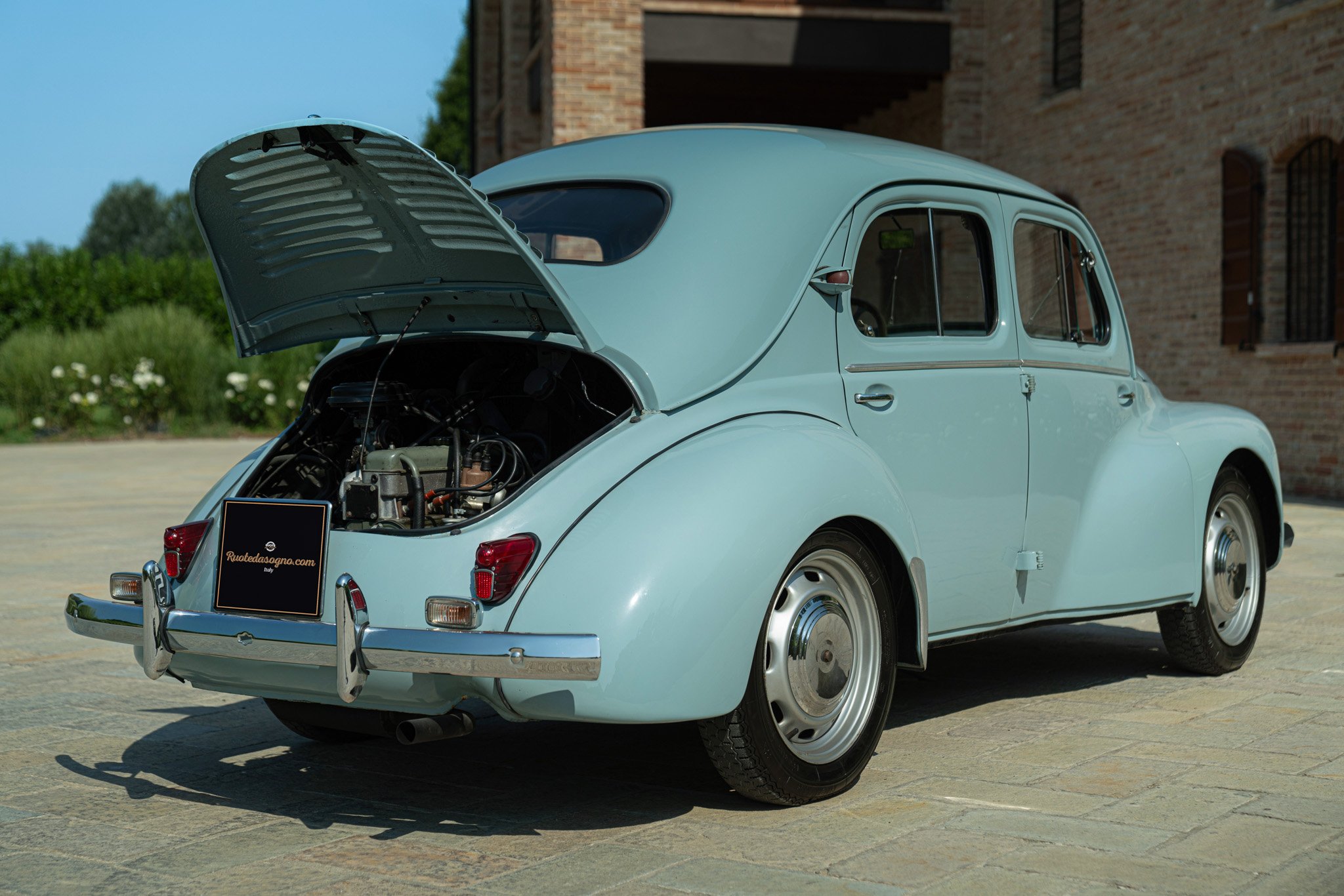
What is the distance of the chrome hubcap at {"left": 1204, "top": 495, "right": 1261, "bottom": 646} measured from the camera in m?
5.87

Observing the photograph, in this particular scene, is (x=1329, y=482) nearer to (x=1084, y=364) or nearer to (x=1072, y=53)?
(x=1072, y=53)

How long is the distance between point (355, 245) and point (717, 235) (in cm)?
105

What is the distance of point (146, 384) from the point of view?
23.7 meters

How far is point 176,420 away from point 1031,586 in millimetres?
21332

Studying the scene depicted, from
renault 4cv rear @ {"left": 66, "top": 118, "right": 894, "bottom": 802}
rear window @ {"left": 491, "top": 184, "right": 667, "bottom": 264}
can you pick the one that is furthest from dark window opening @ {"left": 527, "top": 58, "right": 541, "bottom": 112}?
renault 4cv rear @ {"left": 66, "top": 118, "right": 894, "bottom": 802}

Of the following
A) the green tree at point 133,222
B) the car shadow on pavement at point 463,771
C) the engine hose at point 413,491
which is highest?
the green tree at point 133,222

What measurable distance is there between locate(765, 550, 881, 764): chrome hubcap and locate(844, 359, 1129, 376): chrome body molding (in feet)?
2.12

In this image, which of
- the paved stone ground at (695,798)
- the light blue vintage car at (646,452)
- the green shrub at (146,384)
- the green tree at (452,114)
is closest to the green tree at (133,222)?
the green tree at (452,114)

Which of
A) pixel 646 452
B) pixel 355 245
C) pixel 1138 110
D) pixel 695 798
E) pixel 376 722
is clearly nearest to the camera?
pixel 646 452

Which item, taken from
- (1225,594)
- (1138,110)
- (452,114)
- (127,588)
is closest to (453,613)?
(127,588)

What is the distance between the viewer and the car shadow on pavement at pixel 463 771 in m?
4.05

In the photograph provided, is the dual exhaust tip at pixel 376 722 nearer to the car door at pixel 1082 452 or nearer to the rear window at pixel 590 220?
the rear window at pixel 590 220

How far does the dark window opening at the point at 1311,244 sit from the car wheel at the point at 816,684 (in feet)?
33.7

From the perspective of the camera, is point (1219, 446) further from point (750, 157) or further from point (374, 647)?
point (374, 647)
